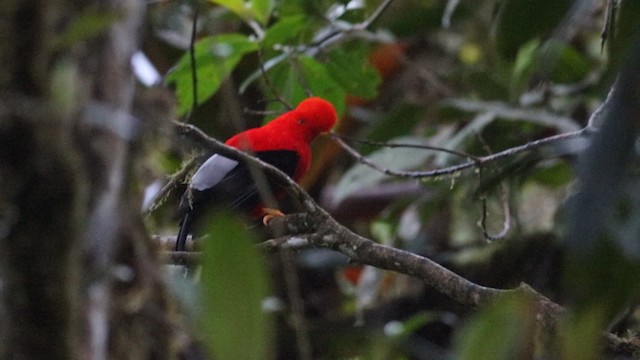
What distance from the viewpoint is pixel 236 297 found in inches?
36.4

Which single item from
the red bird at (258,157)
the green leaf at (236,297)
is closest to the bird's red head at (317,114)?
the red bird at (258,157)

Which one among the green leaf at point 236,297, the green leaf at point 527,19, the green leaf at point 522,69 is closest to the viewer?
the green leaf at point 236,297

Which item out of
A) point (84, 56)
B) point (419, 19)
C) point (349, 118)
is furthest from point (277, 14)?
point (84, 56)

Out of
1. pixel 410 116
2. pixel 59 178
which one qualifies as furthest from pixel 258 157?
pixel 59 178

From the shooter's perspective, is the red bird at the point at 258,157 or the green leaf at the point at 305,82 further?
the green leaf at the point at 305,82

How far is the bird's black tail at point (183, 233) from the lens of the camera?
2.66m

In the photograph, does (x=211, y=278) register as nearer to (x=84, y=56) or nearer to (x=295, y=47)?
(x=84, y=56)

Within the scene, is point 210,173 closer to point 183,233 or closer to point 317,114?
point 183,233

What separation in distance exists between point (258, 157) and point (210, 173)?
1.26ft

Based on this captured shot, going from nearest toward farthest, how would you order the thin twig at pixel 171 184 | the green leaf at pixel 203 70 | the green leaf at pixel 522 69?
1. the thin twig at pixel 171 184
2. the green leaf at pixel 203 70
3. the green leaf at pixel 522 69

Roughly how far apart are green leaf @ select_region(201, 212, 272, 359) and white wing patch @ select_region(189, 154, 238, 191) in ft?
6.08

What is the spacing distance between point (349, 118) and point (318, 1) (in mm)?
2100

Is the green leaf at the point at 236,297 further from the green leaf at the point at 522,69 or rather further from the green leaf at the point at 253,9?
the green leaf at the point at 522,69

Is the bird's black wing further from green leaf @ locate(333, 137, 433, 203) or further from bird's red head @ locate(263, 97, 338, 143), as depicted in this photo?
green leaf @ locate(333, 137, 433, 203)
